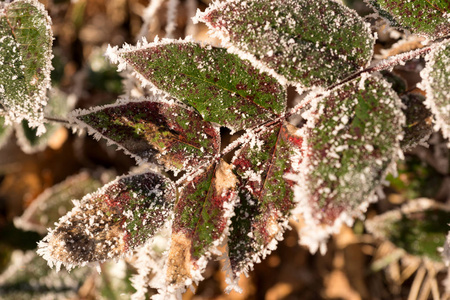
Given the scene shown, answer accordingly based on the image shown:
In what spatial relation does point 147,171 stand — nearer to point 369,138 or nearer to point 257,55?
point 257,55

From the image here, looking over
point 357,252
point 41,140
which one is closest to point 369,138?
point 41,140

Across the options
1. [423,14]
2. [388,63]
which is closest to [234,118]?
[388,63]

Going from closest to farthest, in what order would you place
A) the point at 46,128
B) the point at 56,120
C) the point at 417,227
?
the point at 56,120
the point at 417,227
the point at 46,128

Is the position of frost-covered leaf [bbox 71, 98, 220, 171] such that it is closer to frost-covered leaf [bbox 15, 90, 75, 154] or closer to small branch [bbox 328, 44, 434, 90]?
small branch [bbox 328, 44, 434, 90]

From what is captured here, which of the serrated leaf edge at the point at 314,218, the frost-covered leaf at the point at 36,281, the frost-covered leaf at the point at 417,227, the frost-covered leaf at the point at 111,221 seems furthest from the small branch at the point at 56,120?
the frost-covered leaf at the point at 417,227

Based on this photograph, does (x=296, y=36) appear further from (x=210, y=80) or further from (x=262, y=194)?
(x=262, y=194)

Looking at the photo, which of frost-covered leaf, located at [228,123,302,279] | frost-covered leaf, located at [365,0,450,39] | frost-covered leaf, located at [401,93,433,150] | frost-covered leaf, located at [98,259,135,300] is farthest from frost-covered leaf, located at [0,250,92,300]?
A: frost-covered leaf, located at [365,0,450,39]
